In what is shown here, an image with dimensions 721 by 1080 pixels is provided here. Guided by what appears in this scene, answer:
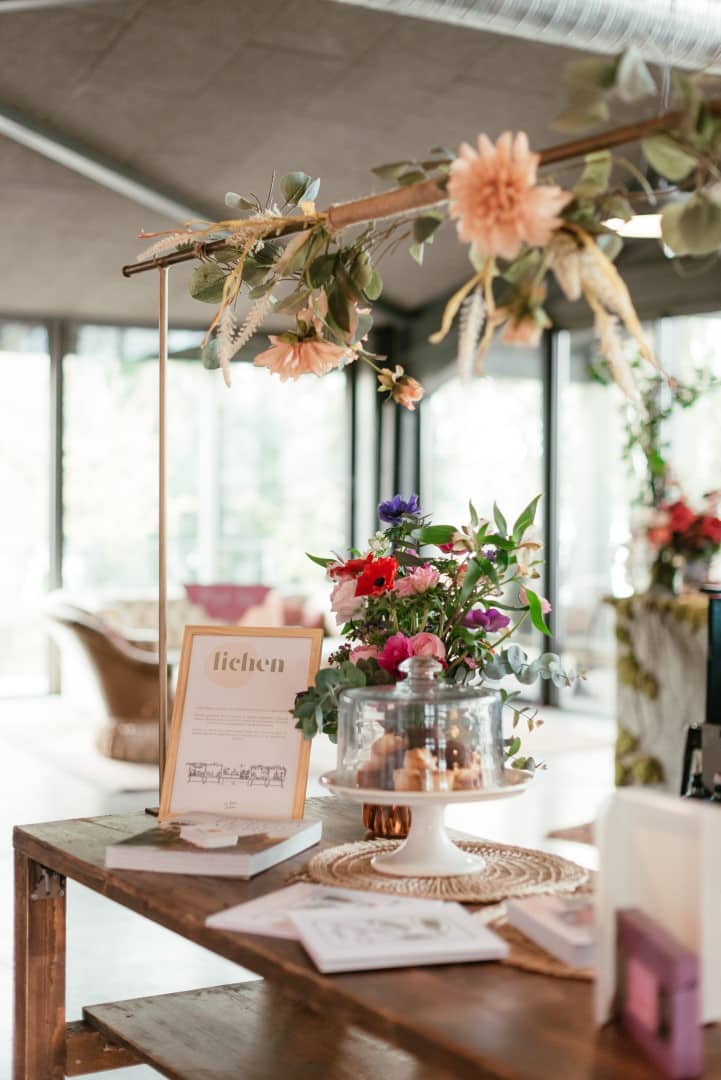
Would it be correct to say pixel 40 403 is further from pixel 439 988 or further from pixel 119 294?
pixel 439 988

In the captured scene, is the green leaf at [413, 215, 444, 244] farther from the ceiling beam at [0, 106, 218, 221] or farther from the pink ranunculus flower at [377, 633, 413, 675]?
the ceiling beam at [0, 106, 218, 221]

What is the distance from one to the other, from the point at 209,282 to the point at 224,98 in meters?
5.56

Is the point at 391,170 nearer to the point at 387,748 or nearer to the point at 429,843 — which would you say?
the point at 387,748

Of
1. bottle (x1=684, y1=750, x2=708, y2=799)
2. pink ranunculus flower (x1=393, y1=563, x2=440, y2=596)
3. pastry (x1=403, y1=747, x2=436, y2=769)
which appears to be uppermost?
pink ranunculus flower (x1=393, y1=563, x2=440, y2=596)

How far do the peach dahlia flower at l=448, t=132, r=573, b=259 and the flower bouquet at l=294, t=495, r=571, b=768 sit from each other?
58cm

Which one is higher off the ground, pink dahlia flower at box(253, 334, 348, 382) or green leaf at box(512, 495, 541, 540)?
pink dahlia flower at box(253, 334, 348, 382)

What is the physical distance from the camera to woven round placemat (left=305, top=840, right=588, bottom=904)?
1.72 metres

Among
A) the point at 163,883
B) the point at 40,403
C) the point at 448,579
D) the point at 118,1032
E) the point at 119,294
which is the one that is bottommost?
the point at 118,1032

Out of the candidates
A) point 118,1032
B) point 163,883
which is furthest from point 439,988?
point 118,1032

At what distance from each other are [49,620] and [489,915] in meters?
5.53

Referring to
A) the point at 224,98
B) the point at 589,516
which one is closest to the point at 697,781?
the point at 224,98

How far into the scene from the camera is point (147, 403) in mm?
10000

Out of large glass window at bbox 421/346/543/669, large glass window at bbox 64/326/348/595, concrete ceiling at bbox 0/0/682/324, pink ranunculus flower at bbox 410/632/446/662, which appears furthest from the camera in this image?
large glass window at bbox 64/326/348/595

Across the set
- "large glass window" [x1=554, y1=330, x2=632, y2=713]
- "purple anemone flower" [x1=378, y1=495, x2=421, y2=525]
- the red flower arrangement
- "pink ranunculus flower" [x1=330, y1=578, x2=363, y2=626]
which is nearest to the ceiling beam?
"large glass window" [x1=554, y1=330, x2=632, y2=713]
